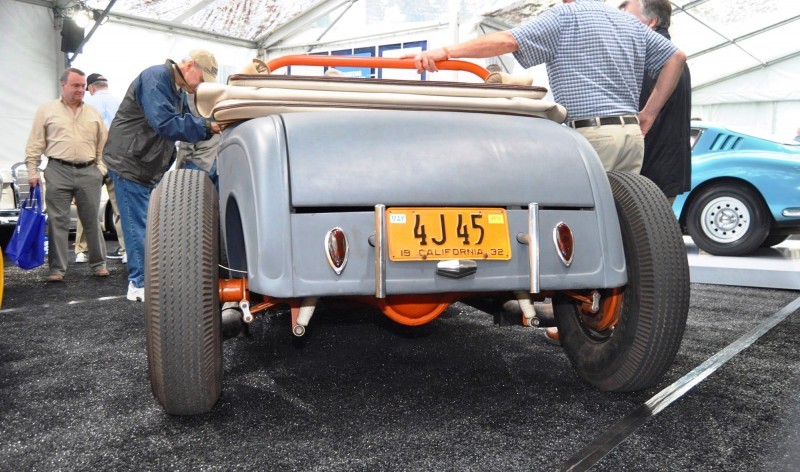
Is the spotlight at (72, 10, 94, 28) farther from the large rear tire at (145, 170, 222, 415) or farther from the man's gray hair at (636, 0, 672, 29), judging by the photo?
the large rear tire at (145, 170, 222, 415)

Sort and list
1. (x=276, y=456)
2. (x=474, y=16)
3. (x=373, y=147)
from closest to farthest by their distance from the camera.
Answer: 1. (x=276, y=456)
2. (x=373, y=147)
3. (x=474, y=16)

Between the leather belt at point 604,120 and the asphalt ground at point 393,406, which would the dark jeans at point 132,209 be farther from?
the leather belt at point 604,120

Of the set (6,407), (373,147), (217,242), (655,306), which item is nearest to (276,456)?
(217,242)

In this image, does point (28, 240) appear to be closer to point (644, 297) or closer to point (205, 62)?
point (205, 62)

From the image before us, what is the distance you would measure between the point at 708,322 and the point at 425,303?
2.30 metres

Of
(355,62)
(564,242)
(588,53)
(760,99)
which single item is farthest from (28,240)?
(760,99)

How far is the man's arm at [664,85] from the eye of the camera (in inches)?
123

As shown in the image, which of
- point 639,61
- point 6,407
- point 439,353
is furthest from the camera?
point 639,61

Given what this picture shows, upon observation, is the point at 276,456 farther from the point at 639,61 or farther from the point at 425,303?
the point at 639,61

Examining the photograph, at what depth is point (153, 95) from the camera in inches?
147

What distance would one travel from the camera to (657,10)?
3.61 metres

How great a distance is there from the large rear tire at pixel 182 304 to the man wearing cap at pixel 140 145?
2.04m

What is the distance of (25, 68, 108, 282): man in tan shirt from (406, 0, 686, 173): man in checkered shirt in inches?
148

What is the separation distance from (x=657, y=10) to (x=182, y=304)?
3189 mm
